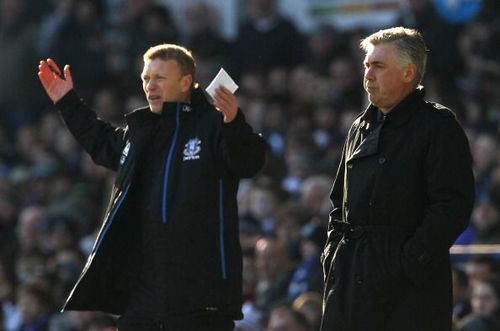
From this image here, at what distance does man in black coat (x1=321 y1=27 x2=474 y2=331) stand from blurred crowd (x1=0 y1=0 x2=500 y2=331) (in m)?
2.74

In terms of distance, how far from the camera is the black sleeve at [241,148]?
6.34 meters

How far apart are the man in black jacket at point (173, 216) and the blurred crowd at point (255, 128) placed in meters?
2.44

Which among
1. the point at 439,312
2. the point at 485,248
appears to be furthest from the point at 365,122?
the point at 485,248

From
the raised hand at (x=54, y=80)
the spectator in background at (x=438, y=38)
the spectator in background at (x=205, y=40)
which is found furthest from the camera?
the spectator in background at (x=205, y=40)

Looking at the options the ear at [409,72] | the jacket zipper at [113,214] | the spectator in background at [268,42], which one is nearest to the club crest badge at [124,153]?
the jacket zipper at [113,214]

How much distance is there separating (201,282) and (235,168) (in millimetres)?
549

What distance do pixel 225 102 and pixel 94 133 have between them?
1.04 m

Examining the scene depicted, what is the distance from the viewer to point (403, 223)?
5770mm

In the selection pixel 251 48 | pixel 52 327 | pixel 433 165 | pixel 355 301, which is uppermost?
pixel 251 48

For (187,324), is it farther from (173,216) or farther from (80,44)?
(80,44)

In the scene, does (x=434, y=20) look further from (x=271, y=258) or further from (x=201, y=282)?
(x=201, y=282)

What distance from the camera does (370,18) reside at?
Answer: 1546 centimetres

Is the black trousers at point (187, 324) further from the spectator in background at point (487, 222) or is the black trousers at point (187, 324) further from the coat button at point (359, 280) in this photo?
the spectator in background at point (487, 222)

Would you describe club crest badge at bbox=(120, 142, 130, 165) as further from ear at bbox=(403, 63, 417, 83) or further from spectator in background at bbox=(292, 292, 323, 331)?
spectator in background at bbox=(292, 292, 323, 331)
